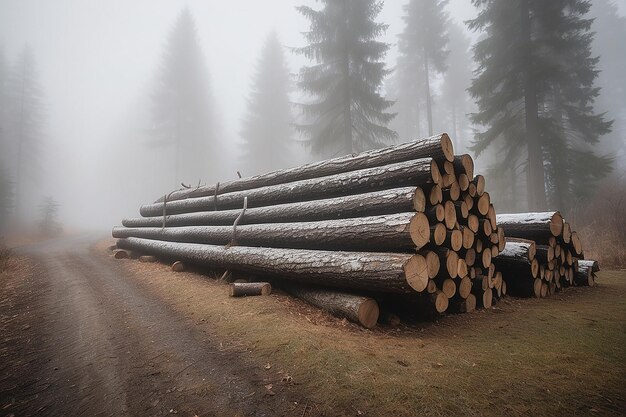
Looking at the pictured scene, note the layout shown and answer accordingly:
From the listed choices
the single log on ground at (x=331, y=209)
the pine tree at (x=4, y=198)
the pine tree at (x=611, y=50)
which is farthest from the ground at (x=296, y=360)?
the pine tree at (x=611, y=50)

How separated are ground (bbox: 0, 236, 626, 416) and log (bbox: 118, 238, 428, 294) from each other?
63cm

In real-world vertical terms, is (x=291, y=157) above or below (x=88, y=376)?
above

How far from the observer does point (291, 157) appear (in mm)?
30734

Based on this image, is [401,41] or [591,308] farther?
[401,41]

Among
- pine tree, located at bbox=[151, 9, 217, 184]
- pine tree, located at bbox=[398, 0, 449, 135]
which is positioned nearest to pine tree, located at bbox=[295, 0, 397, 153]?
pine tree, located at bbox=[398, 0, 449, 135]

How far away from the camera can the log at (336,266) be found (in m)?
3.82

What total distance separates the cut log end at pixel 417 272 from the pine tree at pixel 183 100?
26.1m

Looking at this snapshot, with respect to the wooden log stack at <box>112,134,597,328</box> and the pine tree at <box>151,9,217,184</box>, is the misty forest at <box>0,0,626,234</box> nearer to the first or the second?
the pine tree at <box>151,9,217,184</box>

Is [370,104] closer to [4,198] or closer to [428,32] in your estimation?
[428,32]

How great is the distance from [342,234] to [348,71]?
14.8 meters

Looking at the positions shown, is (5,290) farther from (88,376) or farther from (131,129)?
(131,129)

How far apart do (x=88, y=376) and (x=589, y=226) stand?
16.6 metres

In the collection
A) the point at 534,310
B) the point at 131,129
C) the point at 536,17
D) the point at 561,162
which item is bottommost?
the point at 534,310

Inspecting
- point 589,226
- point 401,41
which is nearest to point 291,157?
point 401,41
